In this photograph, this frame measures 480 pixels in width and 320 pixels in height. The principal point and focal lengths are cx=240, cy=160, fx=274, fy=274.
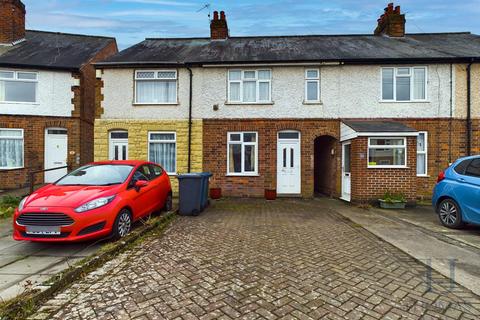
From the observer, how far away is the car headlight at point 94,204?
4.64 meters

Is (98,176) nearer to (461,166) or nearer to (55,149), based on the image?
(461,166)

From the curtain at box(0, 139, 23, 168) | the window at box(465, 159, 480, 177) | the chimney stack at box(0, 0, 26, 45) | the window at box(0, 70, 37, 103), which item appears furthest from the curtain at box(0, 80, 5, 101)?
the window at box(465, 159, 480, 177)

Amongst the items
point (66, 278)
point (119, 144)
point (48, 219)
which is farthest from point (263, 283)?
point (119, 144)

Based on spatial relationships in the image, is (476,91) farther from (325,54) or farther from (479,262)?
(479,262)

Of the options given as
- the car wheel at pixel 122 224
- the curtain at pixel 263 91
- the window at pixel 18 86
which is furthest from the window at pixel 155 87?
the car wheel at pixel 122 224

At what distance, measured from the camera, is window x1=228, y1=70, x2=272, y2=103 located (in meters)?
11.9

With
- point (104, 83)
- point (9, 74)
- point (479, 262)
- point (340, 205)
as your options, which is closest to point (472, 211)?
point (479, 262)

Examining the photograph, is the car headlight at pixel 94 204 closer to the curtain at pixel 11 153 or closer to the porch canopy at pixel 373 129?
the porch canopy at pixel 373 129

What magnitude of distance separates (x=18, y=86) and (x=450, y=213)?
662 inches

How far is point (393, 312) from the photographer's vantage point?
276cm

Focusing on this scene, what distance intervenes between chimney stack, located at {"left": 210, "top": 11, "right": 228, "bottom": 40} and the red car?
34.9 ft

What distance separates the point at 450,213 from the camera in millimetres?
6359

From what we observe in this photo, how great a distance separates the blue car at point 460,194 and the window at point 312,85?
6.20 meters

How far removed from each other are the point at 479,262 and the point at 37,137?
1540 centimetres
